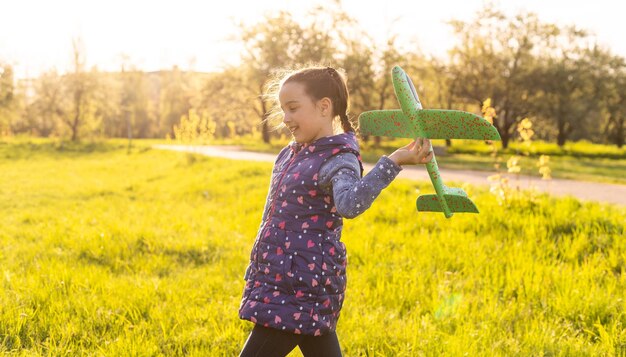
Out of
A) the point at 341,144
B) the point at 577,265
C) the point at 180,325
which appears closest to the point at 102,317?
the point at 180,325

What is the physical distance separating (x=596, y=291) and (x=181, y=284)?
3.27m

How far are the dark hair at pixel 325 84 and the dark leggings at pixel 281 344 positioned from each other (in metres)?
0.94

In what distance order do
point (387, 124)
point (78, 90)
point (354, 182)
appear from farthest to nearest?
point (78, 90) → point (387, 124) → point (354, 182)

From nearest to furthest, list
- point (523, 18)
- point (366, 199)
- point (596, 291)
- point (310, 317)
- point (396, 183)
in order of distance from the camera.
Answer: point (366, 199) < point (310, 317) < point (596, 291) < point (396, 183) < point (523, 18)

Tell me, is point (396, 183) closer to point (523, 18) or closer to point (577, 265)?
point (577, 265)

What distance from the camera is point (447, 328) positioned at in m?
3.57

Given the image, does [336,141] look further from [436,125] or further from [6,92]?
[6,92]

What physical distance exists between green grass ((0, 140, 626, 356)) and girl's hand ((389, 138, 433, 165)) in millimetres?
1692

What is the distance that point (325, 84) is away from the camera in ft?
7.18

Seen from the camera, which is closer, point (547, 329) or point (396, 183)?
point (547, 329)

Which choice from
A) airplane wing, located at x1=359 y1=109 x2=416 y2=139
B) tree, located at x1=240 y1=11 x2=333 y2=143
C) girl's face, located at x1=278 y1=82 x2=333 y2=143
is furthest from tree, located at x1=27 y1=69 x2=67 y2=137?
airplane wing, located at x1=359 y1=109 x2=416 y2=139

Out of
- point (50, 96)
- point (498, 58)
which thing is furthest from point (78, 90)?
point (498, 58)

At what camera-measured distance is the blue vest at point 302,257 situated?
2072 mm

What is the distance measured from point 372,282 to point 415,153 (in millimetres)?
2819
